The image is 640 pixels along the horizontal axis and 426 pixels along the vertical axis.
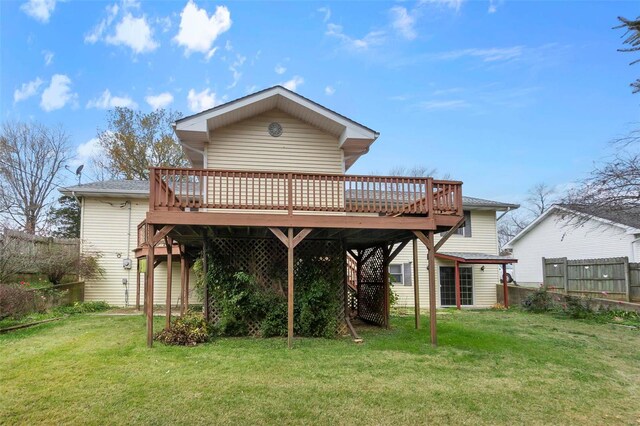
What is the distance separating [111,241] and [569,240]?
21.7 metres

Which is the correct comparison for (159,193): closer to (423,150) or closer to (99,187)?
(99,187)

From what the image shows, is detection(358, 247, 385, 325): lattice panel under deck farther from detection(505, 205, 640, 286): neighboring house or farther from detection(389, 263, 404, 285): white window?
detection(505, 205, 640, 286): neighboring house

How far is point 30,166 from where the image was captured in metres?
24.7

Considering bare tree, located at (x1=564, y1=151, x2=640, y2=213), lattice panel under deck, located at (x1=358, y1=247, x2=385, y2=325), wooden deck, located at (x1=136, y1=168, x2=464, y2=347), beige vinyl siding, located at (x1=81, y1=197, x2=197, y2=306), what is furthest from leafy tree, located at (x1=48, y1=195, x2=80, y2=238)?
bare tree, located at (x1=564, y1=151, x2=640, y2=213)

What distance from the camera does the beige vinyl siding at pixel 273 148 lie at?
10.0m

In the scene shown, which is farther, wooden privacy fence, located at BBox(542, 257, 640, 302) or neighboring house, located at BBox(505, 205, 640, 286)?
neighboring house, located at BBox(505, 205, 640, 286)

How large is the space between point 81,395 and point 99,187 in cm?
1228

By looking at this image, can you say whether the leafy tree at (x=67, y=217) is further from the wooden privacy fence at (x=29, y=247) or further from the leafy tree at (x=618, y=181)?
the leafy tree at (x=618, y=181)

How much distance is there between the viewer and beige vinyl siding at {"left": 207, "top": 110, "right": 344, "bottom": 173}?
1003cm

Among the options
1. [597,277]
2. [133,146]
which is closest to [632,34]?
[597,277]

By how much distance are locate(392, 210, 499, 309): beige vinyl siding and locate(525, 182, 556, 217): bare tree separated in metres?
27.3

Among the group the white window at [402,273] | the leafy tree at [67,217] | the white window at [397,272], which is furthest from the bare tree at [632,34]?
the leafy tree at [67,217]

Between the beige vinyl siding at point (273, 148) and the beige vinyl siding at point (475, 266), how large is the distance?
7.72 metres

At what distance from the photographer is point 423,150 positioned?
35844 mm
